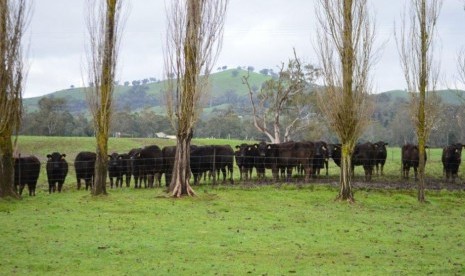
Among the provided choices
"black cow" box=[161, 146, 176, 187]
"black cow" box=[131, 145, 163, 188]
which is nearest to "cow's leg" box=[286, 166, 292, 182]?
"black cow" box=[161, 146, 176, 187]

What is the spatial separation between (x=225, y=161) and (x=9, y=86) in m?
11.2

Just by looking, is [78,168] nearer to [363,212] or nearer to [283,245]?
[363,212]

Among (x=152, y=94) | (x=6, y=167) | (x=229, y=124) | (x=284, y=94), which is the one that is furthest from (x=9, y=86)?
(x=152, y=94)

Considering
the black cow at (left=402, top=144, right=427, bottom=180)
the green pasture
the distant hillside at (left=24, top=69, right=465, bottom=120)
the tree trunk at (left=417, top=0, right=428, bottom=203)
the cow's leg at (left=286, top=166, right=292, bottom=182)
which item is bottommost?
the green pasture

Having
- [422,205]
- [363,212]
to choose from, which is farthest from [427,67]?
[363,212]

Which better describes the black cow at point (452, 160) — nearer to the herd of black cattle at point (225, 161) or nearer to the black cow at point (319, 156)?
the herd of black cattle at point (225, 161)

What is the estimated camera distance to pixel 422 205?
2117cm

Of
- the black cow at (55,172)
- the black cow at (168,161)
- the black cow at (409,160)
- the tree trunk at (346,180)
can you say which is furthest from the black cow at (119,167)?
the black cow at (409,160)

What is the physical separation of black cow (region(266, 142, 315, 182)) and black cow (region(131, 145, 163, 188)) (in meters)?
5.37

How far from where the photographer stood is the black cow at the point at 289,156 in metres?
28.5

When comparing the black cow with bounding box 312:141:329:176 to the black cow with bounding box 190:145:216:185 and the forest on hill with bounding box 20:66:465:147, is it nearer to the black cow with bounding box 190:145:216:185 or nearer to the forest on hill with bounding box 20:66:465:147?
the black cow with bounding box 190:145:216:185

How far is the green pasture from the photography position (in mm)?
10711

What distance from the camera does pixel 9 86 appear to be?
19547 millimetres

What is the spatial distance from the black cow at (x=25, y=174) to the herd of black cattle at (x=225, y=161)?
131 centimetres
